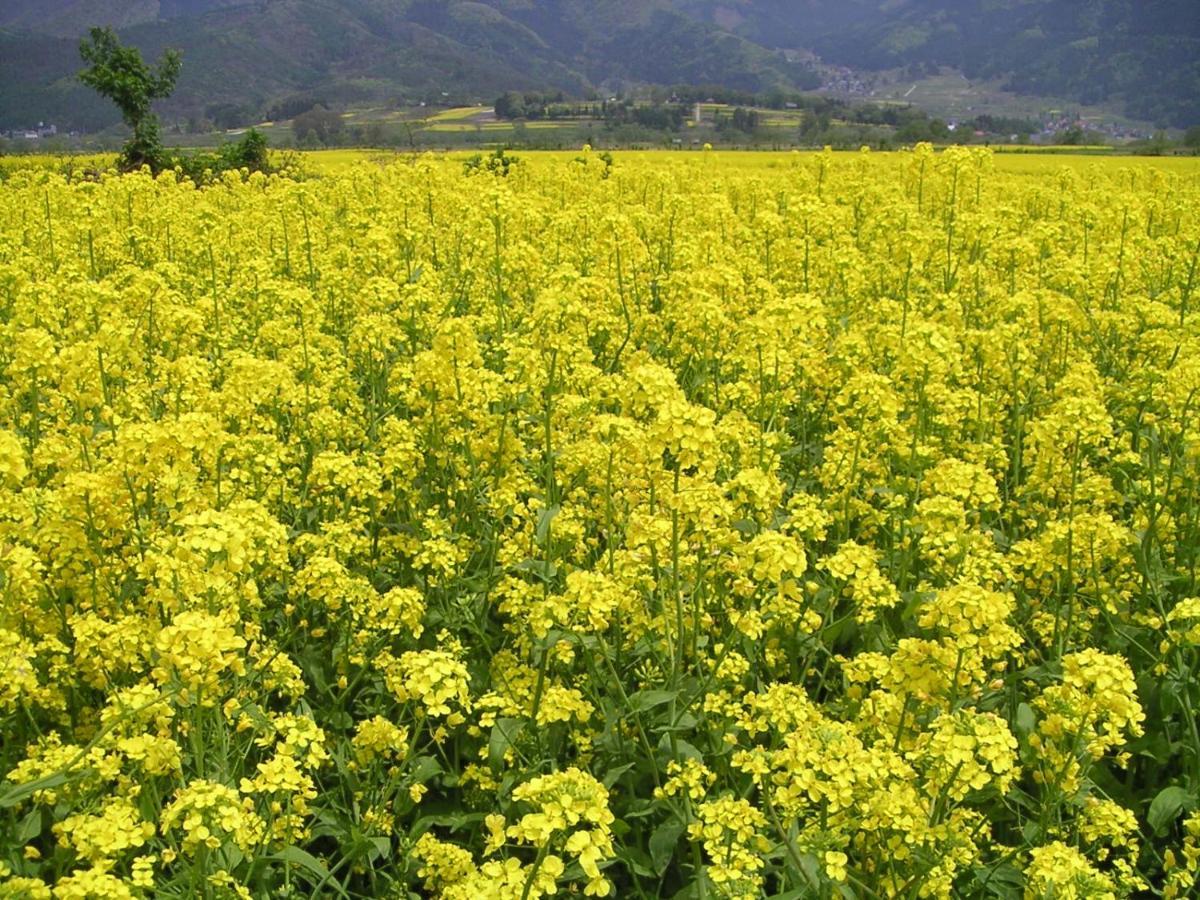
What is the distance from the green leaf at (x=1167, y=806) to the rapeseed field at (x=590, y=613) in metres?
0.01

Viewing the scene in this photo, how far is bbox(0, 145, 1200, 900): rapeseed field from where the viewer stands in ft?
9.53

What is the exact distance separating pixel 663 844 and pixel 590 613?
833 mm

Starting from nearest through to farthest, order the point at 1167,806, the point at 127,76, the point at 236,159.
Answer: the point at 1167,806
the point at 236,159
the point at 127,76

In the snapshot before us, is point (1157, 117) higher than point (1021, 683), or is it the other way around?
point (1157, 117)

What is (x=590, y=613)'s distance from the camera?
131 inches

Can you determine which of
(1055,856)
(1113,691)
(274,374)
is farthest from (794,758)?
(274,374)

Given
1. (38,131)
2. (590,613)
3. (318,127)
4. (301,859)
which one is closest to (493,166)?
(590,613)

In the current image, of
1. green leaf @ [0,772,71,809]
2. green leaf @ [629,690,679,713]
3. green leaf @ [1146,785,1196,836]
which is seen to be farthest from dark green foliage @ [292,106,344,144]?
green leaf @ [1146,785,1196,836]

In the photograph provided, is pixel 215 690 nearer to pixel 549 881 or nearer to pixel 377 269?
pixel 549 881

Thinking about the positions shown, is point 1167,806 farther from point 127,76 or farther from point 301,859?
point 127,76

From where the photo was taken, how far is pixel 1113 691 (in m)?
2.93

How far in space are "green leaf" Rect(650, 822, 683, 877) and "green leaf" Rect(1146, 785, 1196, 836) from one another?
1.73m

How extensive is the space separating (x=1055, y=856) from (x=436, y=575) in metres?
2.58

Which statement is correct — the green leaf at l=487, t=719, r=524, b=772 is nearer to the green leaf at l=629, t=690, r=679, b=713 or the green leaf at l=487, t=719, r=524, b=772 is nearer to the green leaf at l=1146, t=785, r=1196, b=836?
the green leaf at l=629, t=690, r=679, b=713
